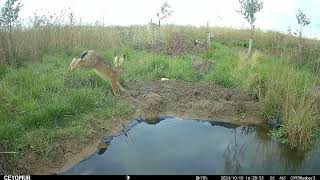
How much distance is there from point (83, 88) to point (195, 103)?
2021 millimetres

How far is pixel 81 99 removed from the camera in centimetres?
589

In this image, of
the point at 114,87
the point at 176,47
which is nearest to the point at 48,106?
the point at 114,87

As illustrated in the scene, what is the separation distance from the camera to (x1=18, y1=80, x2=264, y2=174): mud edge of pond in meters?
4.49

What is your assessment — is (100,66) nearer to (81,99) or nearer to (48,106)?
(81,99)

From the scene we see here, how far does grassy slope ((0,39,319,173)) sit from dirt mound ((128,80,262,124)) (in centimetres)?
29

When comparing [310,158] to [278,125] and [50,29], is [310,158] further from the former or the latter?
[50,29]

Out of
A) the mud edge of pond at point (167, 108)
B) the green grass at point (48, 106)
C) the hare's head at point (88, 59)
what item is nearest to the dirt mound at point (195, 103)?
the mud edge of pond at point (167, 108)

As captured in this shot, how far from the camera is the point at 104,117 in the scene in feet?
18.4

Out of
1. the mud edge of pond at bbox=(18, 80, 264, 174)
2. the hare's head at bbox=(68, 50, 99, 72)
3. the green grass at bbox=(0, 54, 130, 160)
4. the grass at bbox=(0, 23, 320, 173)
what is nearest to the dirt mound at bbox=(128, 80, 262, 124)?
the mud edge of pond at bbox=(18, 80, 264, 174)

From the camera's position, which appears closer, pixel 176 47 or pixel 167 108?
pixel 167 108

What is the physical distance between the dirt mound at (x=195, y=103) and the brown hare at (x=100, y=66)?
0.36m

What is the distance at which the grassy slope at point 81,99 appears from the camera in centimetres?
489

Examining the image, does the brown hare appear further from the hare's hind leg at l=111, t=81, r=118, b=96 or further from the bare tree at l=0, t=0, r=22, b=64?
the bare tree at l=0, t=0, r=22, b=64

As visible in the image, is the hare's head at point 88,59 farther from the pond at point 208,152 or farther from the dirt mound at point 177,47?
the dirt mound at point 177,47
